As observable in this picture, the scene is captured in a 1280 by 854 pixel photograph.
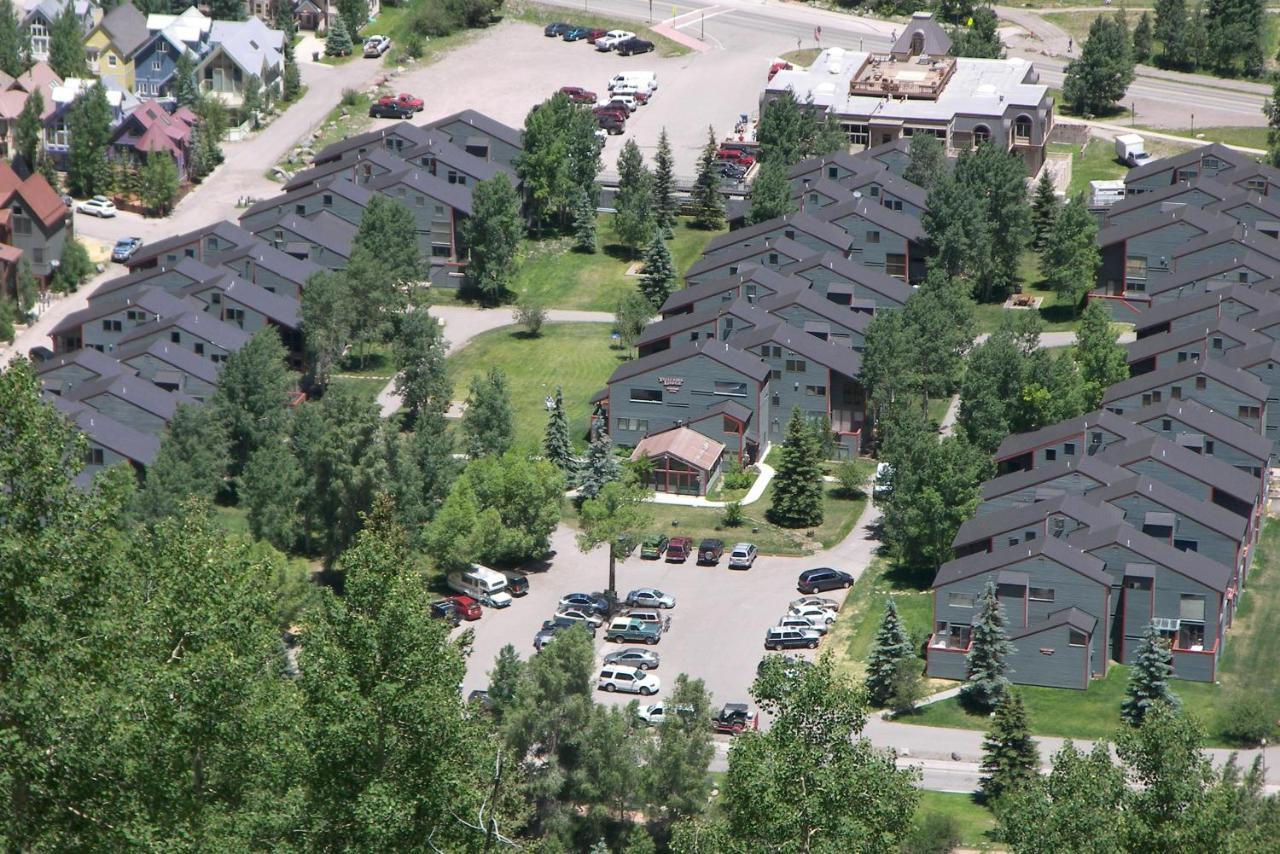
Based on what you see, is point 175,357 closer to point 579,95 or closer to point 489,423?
point 489,423

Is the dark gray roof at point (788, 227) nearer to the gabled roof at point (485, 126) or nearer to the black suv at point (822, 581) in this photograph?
the gabled roof at point (485, 126)

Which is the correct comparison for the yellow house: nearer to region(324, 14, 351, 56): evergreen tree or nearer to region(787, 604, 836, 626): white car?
region(324, 14, 351, 56): evergreen tree

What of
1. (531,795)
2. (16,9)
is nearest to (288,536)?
(531,795)

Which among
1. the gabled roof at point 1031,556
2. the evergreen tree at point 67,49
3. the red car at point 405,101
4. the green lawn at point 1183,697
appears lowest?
the green lawn at point 1183,697

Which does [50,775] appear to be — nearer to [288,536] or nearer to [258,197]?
[288,536]

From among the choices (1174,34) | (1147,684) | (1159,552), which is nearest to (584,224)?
(1174,34)

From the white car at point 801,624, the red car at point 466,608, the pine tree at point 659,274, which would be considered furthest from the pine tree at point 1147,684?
the pine tree at point 659,274
